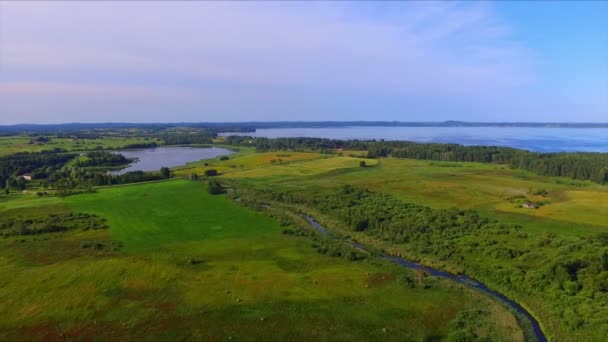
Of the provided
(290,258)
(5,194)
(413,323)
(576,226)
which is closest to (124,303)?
(290,258)

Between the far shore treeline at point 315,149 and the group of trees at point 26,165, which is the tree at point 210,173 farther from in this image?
the group of trees at point 26,165

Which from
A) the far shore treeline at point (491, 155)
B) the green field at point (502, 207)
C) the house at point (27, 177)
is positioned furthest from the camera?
the house at point (27, 177)

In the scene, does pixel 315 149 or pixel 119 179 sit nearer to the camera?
pixel 119 179

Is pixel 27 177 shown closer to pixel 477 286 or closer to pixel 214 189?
pixel 214 189

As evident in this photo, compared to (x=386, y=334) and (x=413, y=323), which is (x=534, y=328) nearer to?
(x=413, y=323)

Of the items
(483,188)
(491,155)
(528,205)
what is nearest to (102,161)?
(483,188)

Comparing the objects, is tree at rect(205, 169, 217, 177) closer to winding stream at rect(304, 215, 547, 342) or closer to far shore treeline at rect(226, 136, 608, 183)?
winding stream at rect(304, 215, 547, 342)

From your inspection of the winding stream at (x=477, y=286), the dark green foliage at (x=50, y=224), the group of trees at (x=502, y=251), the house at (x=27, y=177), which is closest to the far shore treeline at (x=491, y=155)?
the group of trees at (x=502, y=251)

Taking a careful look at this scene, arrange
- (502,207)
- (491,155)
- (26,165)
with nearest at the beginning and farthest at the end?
(502,207) → (26,165) → (491,155)

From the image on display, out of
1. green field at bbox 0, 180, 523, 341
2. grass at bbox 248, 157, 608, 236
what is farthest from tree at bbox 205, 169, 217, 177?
green field at bbox 0, 180, 523, 341
